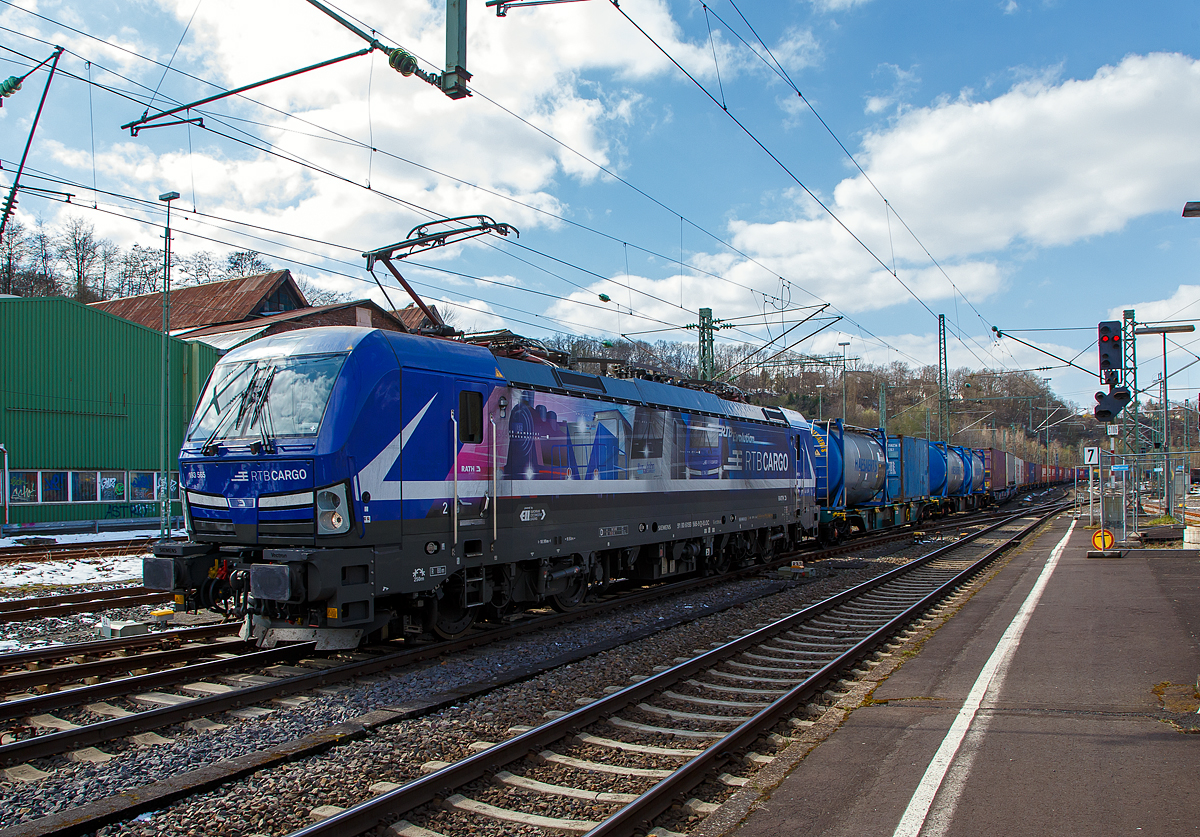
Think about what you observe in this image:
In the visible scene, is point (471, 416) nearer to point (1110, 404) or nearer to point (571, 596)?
point (571, 596)

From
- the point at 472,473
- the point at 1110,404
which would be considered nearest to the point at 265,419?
the point at 472,473

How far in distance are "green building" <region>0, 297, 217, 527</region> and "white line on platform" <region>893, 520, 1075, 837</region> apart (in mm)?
26805

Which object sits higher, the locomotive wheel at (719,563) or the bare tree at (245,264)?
the bare tree at (245,264)

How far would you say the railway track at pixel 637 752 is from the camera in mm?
4820

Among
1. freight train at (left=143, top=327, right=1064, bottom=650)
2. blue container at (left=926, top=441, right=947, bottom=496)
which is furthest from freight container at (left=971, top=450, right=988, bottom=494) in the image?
freight train at (left=143, top=327, right=1064, bottom=650)

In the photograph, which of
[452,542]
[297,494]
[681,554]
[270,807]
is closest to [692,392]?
[681,554]

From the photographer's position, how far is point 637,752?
5.98m

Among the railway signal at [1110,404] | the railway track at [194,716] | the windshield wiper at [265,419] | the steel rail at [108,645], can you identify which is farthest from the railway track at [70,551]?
the railway signal at [1110,404]

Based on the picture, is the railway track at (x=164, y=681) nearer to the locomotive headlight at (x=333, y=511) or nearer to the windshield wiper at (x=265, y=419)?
the locomotive headlight at (x=333, y=511)

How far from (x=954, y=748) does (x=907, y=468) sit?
26.2m

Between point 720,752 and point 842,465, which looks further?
point 842,465

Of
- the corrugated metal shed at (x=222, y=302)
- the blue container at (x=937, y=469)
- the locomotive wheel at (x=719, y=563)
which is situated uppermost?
the corrugated metal shed at (x=222, y=302)

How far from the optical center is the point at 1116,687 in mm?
7234

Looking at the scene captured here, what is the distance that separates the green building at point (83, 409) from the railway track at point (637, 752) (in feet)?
82.0
